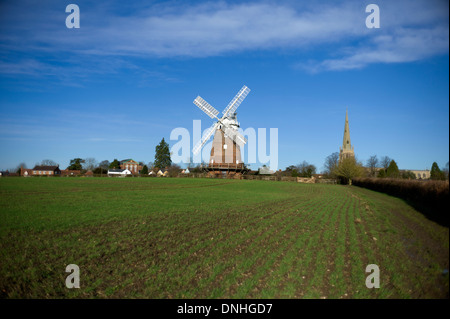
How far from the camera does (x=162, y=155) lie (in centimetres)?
11762

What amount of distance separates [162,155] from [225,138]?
2351 inches

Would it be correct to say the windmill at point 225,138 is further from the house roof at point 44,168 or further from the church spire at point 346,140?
the house roof at point 44,168

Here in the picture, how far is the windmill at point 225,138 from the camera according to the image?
6369cm

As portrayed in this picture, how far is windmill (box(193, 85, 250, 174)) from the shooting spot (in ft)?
209

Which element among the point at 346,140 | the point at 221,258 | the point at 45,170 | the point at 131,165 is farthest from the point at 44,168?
the point at 221,258

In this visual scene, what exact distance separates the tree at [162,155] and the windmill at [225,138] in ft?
177

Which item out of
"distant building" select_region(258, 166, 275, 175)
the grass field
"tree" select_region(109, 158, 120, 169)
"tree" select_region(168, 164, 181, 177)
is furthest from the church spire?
the grass field

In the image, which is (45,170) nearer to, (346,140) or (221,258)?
(346,140)

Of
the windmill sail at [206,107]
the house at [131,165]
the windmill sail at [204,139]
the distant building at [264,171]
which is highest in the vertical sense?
the windmill sail at [206,107]

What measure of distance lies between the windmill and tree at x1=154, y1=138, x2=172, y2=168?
5385cm

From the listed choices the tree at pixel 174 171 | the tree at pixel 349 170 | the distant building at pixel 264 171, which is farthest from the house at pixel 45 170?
the tree at pixel 349 170

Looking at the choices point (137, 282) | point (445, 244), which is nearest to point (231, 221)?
point (137, 282)
